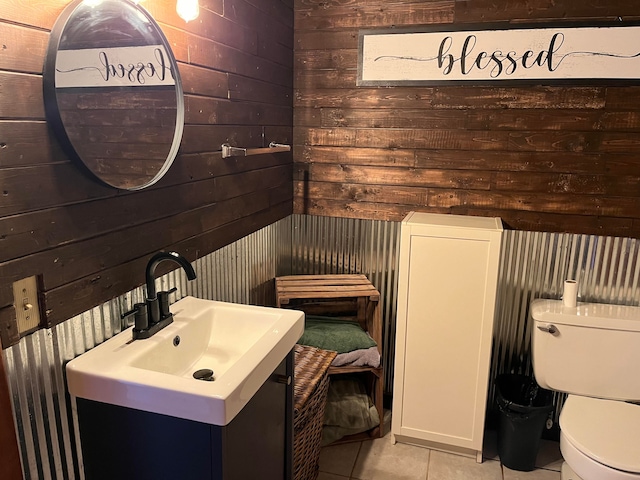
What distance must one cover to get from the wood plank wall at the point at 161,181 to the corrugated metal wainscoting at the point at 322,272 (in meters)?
0.08

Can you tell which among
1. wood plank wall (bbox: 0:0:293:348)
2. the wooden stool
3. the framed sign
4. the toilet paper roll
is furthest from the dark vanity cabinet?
the framed sign

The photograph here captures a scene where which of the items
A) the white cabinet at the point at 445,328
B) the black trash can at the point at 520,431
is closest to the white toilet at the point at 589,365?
the black trash can at the point at 520,431

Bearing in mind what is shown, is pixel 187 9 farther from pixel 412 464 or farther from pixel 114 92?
pixel 412 464

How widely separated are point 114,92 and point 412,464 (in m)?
1.98

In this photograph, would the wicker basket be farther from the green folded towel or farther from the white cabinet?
the white cabinet

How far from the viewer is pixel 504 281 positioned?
2471 mm

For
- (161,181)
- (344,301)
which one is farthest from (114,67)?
(344,301)

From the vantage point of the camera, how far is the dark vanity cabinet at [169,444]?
124 cm

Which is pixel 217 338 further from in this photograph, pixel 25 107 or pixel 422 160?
pixel 422 160

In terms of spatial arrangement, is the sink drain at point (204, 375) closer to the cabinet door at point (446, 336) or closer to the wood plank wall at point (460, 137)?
the cabinet door at point (446, 336)

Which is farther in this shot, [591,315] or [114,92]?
[591,315]

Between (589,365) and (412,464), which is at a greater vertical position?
(589,365)

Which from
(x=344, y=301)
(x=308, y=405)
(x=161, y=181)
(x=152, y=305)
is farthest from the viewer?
(x=344, y=301)

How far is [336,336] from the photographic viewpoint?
7.79 feet
